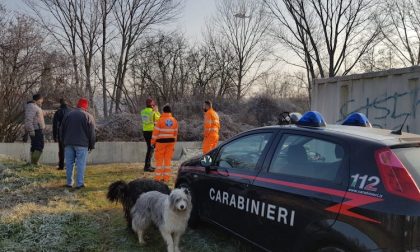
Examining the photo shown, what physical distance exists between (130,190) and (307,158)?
275 cm

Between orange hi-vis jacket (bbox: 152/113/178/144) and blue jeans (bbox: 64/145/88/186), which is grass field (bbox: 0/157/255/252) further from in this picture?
orange hi-vis jacket (bbox: 152/113/178/144)

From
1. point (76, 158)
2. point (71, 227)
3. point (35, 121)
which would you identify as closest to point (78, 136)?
point (76, 158)

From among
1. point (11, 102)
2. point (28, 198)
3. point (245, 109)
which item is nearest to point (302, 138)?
point (28, 198)

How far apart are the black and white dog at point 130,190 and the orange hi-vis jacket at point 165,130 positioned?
3.35m

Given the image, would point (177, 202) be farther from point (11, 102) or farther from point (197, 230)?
point (11, 102)

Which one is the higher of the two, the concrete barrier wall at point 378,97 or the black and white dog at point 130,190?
the concrete barrier wall at point 378,97

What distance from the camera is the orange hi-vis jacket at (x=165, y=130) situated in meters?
9.02

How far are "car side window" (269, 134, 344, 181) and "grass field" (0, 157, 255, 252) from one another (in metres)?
1.06

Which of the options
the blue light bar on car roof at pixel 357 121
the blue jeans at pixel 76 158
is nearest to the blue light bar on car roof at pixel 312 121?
the blue light bar on car roof at pixel 357 121

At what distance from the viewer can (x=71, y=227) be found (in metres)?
5.67

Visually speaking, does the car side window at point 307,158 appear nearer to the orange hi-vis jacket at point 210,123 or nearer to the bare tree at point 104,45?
the orange hi-vis jacket at point 210,123

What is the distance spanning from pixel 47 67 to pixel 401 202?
49.5 feet

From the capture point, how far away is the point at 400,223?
2.86m

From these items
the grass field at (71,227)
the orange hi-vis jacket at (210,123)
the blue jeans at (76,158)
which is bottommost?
the grass field at (71,227)
